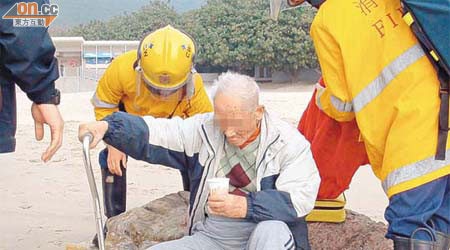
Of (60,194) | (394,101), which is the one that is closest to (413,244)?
(394,101)

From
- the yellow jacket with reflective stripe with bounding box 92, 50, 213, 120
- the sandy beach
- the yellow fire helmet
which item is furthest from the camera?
the sandy beach

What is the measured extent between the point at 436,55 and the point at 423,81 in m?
0.11

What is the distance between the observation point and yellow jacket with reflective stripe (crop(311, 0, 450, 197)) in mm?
2715

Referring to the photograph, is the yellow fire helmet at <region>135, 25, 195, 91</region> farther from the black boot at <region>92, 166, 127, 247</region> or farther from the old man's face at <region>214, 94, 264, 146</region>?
the old man's face at <region>214, 94, 264, 146</region>

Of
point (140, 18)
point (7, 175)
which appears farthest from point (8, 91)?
point (140, 18)

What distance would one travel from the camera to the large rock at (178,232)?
3.61 meters

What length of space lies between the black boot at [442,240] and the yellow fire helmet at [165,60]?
1.72m

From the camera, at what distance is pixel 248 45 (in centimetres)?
2956

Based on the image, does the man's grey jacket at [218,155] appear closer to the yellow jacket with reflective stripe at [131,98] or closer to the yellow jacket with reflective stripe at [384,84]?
the yellow jacket with reflective stripe at [384,84]

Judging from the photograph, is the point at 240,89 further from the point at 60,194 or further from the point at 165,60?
the point at 60,194

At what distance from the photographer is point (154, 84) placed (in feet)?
12.8

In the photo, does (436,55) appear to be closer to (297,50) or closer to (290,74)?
(297,50)

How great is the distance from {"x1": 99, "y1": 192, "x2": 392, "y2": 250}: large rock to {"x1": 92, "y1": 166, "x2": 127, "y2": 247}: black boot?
417 mm

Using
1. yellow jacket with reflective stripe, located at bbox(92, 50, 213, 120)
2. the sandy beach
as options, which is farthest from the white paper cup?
the sandy beach
